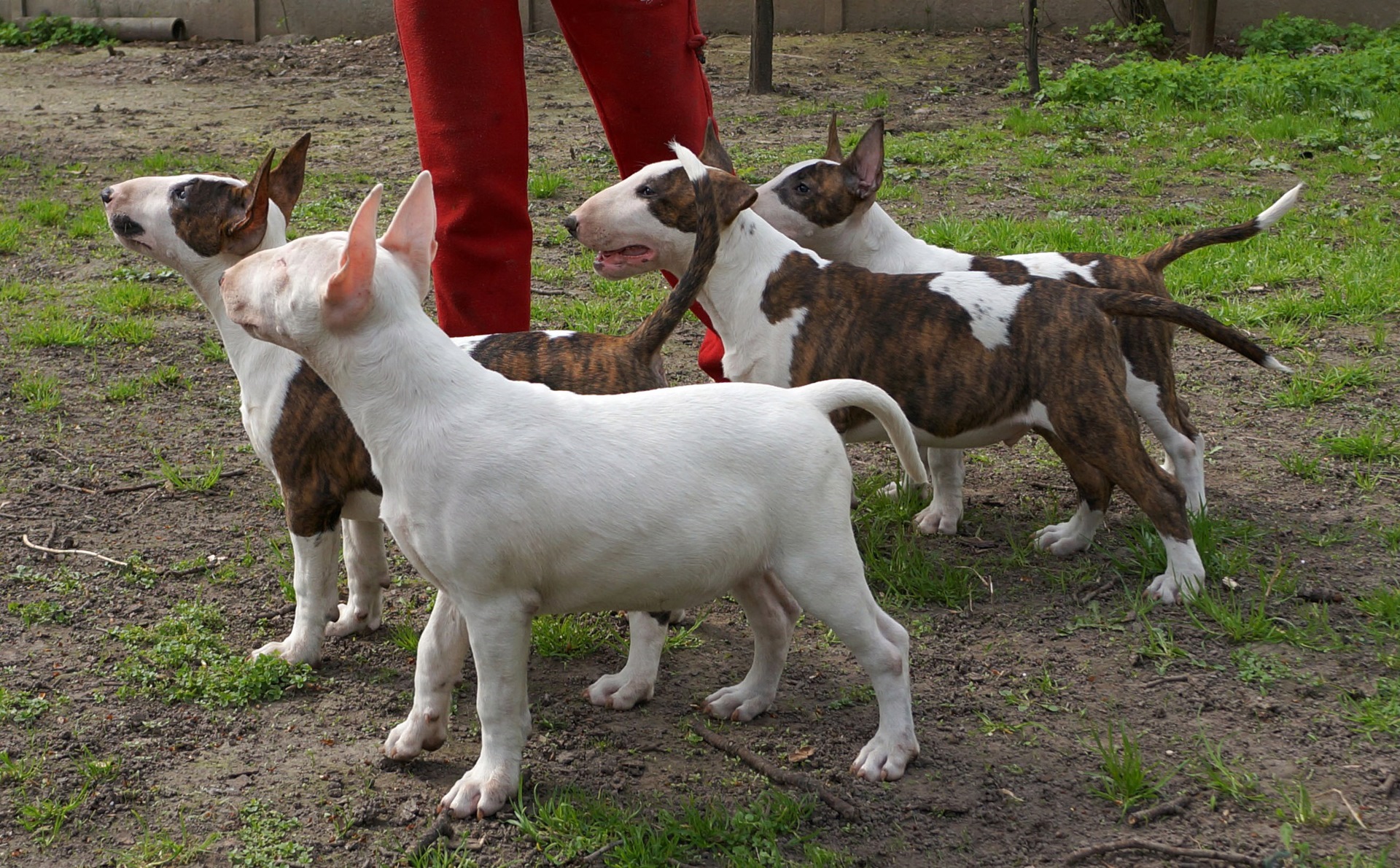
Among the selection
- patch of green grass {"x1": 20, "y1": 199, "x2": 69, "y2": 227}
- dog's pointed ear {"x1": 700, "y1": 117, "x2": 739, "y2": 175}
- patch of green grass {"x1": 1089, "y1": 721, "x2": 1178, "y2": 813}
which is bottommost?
patch of green grass {"x1": 1089, "y1": 721, "x2": 1178, "y2": 813}

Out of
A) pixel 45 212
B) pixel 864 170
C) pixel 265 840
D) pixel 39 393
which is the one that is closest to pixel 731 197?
Result: pixel 864 170

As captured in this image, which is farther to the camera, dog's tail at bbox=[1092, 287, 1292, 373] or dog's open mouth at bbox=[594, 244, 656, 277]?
dog's open mouth at bbox=[594, 244, 656, 277]

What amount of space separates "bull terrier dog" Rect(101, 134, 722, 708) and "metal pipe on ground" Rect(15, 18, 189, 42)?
13965 millimetres

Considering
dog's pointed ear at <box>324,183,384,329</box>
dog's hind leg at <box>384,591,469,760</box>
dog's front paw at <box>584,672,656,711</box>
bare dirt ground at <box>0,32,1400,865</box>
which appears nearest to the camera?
dog's pointed ear at <box>324,183,384,329</box>

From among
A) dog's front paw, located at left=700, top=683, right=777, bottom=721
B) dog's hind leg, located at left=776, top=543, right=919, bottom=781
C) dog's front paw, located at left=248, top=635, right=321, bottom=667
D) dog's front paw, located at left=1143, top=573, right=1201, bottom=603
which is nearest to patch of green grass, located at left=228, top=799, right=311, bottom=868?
dog's front paw, located at left=248, top=635, right=321, bottom=667

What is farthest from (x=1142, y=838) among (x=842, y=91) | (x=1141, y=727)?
(x=842, y=91)

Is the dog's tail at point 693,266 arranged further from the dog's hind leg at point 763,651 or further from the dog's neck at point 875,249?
the dog's neck at point 875,249

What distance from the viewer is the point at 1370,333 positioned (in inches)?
242

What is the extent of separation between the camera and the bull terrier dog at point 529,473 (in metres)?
2.82

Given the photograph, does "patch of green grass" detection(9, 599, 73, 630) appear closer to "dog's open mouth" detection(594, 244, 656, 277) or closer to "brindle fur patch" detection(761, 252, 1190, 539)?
"dog's open mouth" detection(594, 244, 656, 277)

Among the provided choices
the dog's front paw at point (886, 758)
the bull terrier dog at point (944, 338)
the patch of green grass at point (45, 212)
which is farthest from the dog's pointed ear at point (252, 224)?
the patch of green grass at point (45, 212)

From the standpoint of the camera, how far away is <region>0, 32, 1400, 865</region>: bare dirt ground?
305 centimetres

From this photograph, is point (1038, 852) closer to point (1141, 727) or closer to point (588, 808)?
point (1141, 727)

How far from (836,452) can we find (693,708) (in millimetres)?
982
